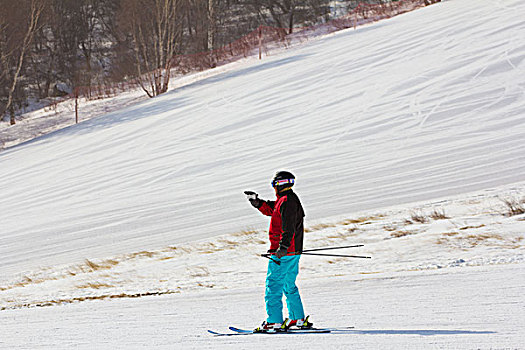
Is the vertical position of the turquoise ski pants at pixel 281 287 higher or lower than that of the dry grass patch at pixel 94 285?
higher

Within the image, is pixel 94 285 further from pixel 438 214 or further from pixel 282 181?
pixel 438 214

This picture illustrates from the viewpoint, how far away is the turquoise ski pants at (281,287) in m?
4.76

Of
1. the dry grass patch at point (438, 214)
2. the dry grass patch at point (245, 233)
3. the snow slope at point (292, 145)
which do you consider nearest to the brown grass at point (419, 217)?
the dry grass patch at point (438, 214)

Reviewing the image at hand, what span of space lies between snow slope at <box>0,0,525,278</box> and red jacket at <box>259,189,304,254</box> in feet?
21.7

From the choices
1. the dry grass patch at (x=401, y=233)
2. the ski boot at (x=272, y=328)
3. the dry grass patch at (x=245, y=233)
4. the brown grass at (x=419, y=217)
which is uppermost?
the brown grass at (x=419, y=217)

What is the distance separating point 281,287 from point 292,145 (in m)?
11.5

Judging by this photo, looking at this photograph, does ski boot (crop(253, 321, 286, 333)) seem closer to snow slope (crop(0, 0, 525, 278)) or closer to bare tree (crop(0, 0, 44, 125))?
snow slope (crop(0, 0, 525, 278))

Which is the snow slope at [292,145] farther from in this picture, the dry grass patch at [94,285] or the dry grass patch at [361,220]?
the dry grass patch at [94,285]

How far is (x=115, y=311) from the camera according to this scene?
22.6 feet

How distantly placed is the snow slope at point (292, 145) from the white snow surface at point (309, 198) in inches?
3.1

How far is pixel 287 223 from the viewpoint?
460cm

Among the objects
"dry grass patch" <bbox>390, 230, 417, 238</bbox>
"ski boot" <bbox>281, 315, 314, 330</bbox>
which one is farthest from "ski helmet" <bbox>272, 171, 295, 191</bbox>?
"dry grass patch" <bbox>390, 230, 417, 238</bbox>

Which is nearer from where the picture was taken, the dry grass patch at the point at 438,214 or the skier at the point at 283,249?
the skier at the point at 283,249

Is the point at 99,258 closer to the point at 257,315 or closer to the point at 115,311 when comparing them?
the point at 115,311
